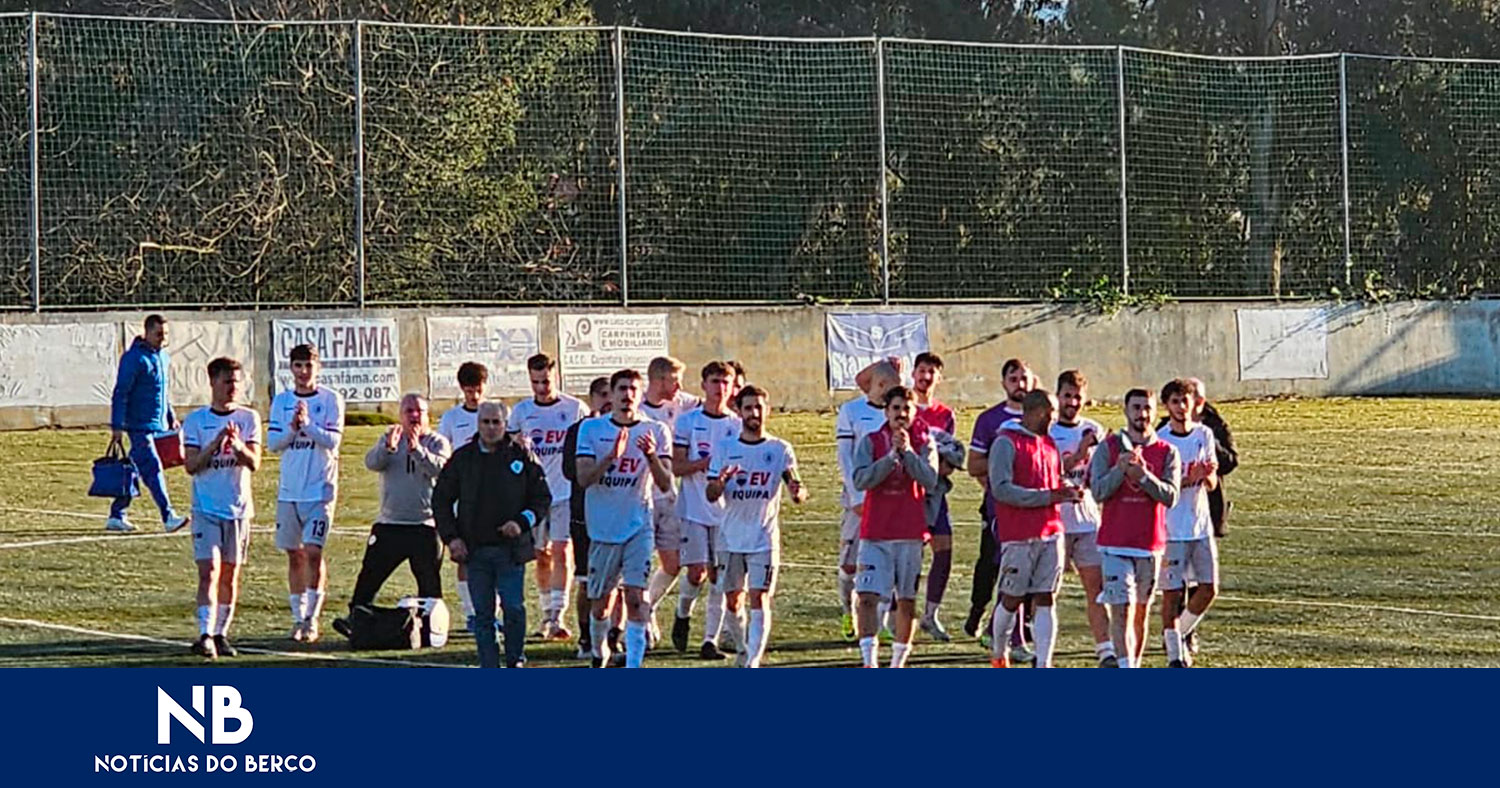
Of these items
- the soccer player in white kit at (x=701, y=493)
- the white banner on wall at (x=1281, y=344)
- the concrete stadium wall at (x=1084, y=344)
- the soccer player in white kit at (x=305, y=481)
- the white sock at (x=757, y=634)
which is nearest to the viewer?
the white sock at (x=757, y=634)

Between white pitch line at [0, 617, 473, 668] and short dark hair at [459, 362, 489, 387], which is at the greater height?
short dark hair at [459, 362, 489, 387]

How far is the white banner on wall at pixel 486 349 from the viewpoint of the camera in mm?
38156

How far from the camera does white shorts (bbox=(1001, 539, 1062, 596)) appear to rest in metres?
15.2

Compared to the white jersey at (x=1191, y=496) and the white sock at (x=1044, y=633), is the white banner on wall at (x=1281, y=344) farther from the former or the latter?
the white sock at (x=1044, y=633)

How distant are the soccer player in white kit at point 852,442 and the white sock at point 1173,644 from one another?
2017mm

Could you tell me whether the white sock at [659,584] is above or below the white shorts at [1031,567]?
below

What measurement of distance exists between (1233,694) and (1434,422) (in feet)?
96.8

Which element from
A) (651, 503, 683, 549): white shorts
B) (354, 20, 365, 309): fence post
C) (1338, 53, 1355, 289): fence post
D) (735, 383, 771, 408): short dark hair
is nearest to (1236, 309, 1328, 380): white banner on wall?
(1338, 53, 1355, 289): fence post

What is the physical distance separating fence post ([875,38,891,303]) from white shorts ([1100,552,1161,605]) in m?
27.5

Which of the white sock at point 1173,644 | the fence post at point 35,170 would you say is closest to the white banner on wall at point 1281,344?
the fence post at point 35,170

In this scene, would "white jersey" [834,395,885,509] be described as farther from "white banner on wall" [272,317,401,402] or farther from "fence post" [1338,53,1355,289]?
"fence post" [1338,53,1355,289]

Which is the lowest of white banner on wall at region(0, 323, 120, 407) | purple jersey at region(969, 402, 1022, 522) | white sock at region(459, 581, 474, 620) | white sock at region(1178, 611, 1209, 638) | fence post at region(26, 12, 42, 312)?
white sock at region(1178, 611, 1209, 638)

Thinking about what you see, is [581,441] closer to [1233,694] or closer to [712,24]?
[1233,694]

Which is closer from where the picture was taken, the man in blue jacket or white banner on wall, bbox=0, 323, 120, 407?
the man in blue jacket
